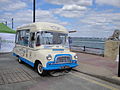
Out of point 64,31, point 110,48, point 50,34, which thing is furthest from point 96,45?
point 50,34

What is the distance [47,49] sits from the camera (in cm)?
646

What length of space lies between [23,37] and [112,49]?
6928mm

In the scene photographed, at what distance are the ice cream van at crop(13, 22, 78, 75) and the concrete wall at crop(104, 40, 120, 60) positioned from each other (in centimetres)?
469

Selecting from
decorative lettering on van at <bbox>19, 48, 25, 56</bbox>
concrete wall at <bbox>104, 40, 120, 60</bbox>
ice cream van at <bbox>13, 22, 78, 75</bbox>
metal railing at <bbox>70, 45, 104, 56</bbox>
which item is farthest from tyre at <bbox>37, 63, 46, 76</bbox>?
metal railing at <bbox>70, 45, 104, 56</bbox>

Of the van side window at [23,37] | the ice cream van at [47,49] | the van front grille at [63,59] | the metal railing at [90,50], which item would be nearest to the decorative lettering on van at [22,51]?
the ice cream van at [47,49]

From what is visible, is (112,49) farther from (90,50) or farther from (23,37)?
(23,37)

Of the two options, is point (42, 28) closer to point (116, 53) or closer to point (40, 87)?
point (40, 87)

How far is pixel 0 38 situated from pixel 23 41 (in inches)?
283

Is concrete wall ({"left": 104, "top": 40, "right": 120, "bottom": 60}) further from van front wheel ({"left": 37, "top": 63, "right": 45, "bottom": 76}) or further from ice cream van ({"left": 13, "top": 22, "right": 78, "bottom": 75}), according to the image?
van front wheel ({"left": 37, "top": 63, "right": 45, "bottom": 76})

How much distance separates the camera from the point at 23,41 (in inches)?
326

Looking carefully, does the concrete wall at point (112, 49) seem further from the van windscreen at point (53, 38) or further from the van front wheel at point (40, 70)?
the van front wheel at point (40, 70)

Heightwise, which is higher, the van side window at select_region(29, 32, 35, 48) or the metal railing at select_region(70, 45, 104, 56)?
the van side window at select_region(29, 32, 35, 48)

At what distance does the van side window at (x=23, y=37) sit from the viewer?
7.69 meters

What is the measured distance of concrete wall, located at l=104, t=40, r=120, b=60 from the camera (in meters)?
10.1
